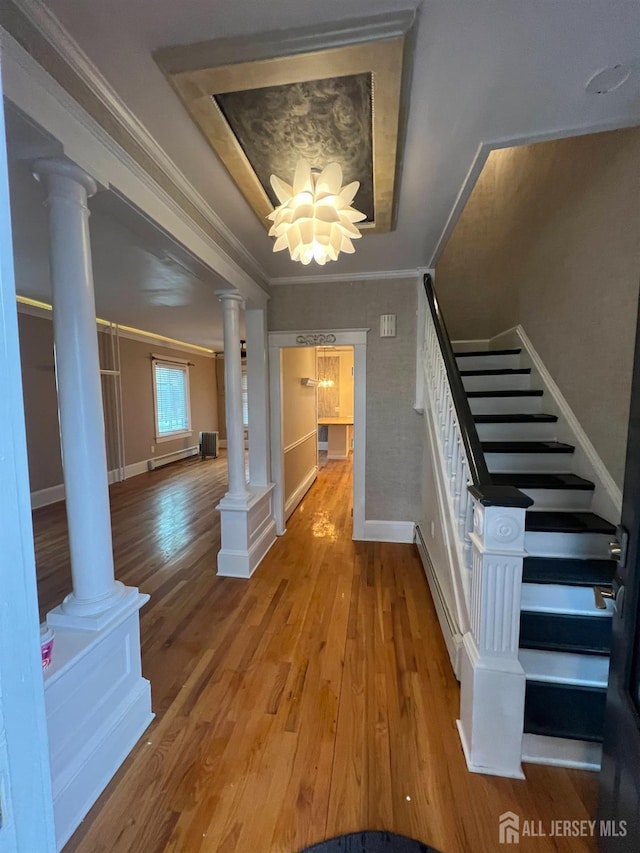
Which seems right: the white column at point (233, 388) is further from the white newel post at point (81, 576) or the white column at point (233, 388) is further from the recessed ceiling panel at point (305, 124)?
the white newel post at point (81, 576)

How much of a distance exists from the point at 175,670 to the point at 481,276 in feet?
14.1

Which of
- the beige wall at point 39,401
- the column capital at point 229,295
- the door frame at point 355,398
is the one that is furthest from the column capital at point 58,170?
the beige wall at point 39,401

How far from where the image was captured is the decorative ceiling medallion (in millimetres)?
1121

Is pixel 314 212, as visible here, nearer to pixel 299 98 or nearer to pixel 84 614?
pixel 299 98

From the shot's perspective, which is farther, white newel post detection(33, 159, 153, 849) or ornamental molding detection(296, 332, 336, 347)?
ornamental molding detection(296, 332, 336, 347)

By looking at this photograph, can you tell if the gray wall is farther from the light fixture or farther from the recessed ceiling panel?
the light fixture

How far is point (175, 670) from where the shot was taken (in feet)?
6.20

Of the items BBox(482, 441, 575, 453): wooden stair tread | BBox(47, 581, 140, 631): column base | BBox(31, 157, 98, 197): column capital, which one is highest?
BBox(31, 157, 98, 197): column capital

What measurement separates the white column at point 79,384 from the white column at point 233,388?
1.44 m

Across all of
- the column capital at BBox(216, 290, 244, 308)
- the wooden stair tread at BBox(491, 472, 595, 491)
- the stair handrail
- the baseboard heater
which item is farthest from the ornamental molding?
the baseboard heater

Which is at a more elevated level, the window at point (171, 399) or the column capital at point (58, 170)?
the column capital at point (58, 170)

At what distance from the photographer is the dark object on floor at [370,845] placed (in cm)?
112

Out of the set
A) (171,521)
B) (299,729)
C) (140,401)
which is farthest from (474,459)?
(140,401)

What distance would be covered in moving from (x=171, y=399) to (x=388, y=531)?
18.6 feet
